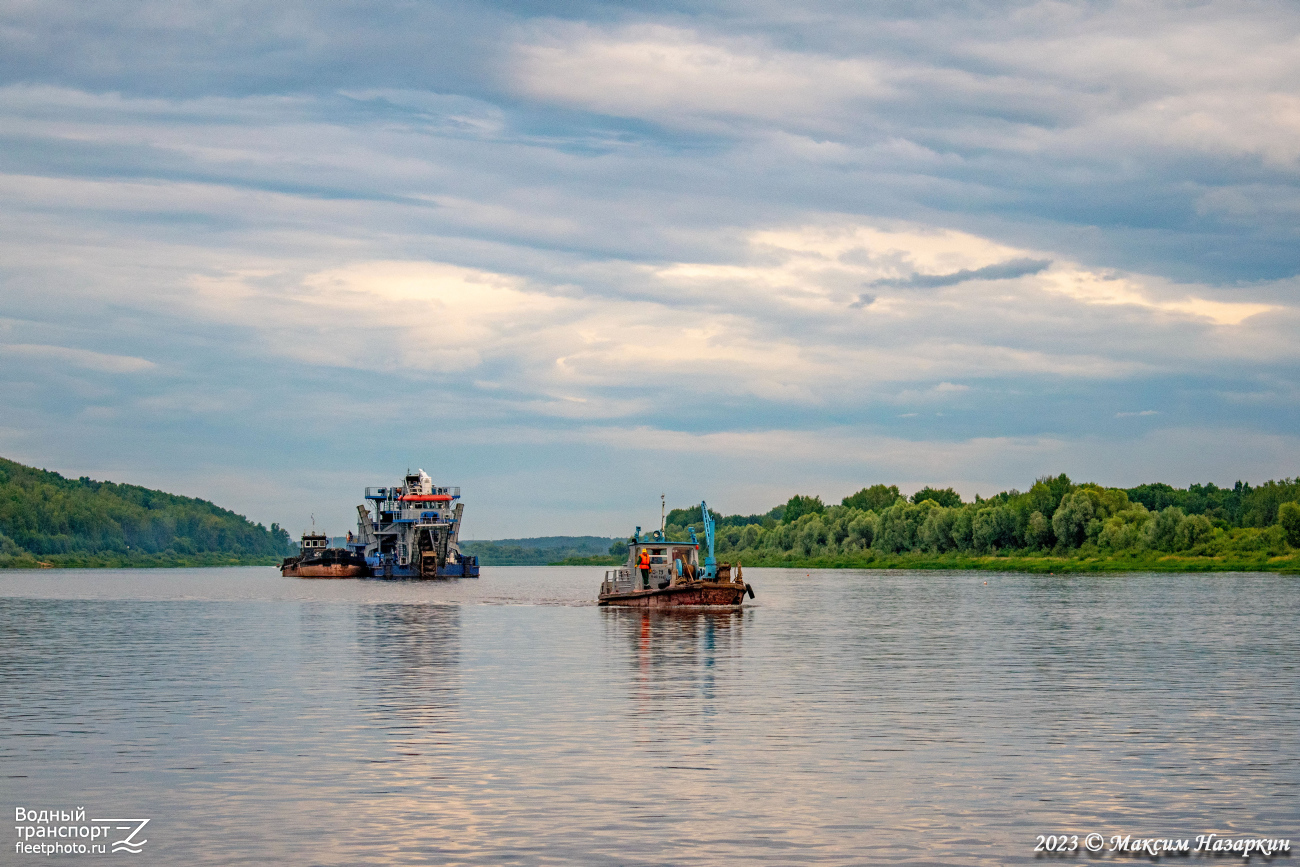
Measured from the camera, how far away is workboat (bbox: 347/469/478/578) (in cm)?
17512

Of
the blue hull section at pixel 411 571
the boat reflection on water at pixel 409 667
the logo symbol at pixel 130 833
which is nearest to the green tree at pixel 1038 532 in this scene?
the blue hull section at pixel 411 571

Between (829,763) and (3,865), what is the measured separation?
14.6 meters

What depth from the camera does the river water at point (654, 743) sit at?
19.4m

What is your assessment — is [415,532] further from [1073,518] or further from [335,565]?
[1073,518]

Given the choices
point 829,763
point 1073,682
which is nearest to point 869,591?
point 1073,682

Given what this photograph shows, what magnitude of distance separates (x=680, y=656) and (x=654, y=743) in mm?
21782

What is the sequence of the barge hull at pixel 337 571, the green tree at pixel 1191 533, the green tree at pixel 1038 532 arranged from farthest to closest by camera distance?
the green tree at pixel 1038 532 → the barge hull at pixel 337 571 → the green tree at pixel 1191 533

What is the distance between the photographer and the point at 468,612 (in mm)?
85750

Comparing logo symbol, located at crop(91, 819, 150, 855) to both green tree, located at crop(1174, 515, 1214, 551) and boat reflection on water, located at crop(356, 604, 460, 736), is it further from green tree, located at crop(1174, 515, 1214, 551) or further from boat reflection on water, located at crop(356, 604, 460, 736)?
green tree, located at crop(1174, 515, 1214, 551)

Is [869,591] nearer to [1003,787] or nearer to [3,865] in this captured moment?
[1003,787]

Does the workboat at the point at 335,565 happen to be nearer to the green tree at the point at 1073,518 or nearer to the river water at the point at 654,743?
the green tree at the point at 1073,518

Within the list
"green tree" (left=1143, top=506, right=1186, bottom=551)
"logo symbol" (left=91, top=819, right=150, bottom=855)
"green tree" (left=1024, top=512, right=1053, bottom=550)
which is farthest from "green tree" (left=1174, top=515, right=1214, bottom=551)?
"logo symbol" (left=91, top=819, right=150, bottom=855)

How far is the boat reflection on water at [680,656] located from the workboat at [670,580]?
2.91ft

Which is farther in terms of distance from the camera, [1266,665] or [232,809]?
[1266,665]
